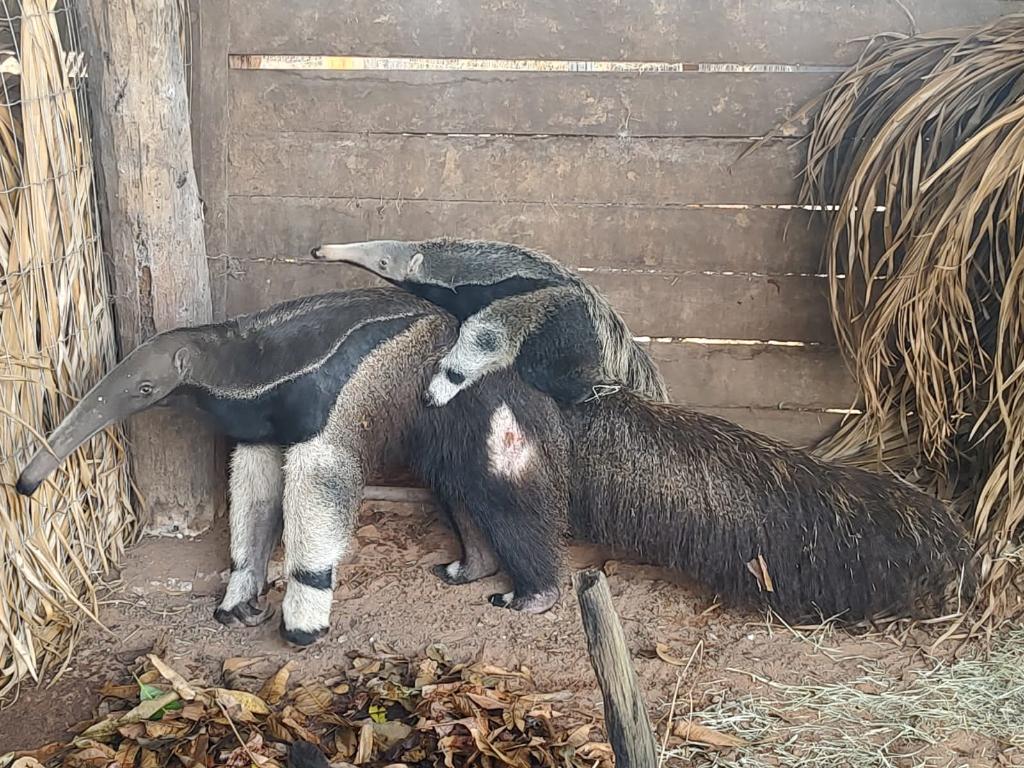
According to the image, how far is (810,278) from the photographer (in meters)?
4.46

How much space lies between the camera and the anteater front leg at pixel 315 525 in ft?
11.9

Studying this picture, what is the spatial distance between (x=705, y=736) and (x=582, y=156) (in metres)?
2.47

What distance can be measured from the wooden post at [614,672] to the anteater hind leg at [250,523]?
2027 millimetres

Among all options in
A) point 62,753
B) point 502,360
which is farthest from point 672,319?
point 62,753

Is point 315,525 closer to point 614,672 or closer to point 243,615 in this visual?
point 243,615

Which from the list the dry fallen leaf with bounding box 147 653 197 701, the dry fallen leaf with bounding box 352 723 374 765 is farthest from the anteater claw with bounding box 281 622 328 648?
the dry fallen leaf with bounding box 352 723 374 765

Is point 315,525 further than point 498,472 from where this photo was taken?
No

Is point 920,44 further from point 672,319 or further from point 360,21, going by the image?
point 360,21

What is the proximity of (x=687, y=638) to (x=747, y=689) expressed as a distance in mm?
399

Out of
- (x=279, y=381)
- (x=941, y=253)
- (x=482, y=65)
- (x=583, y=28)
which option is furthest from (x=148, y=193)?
(x=941, y=253)

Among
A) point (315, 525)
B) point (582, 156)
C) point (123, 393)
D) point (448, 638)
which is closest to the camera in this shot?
point (123, 393)

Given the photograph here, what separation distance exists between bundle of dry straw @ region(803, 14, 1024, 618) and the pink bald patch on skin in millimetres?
1463

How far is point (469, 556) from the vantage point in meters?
4.33

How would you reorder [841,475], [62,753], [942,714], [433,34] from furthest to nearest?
[433,34] < [841,475] < [942,714] < [62,753]
